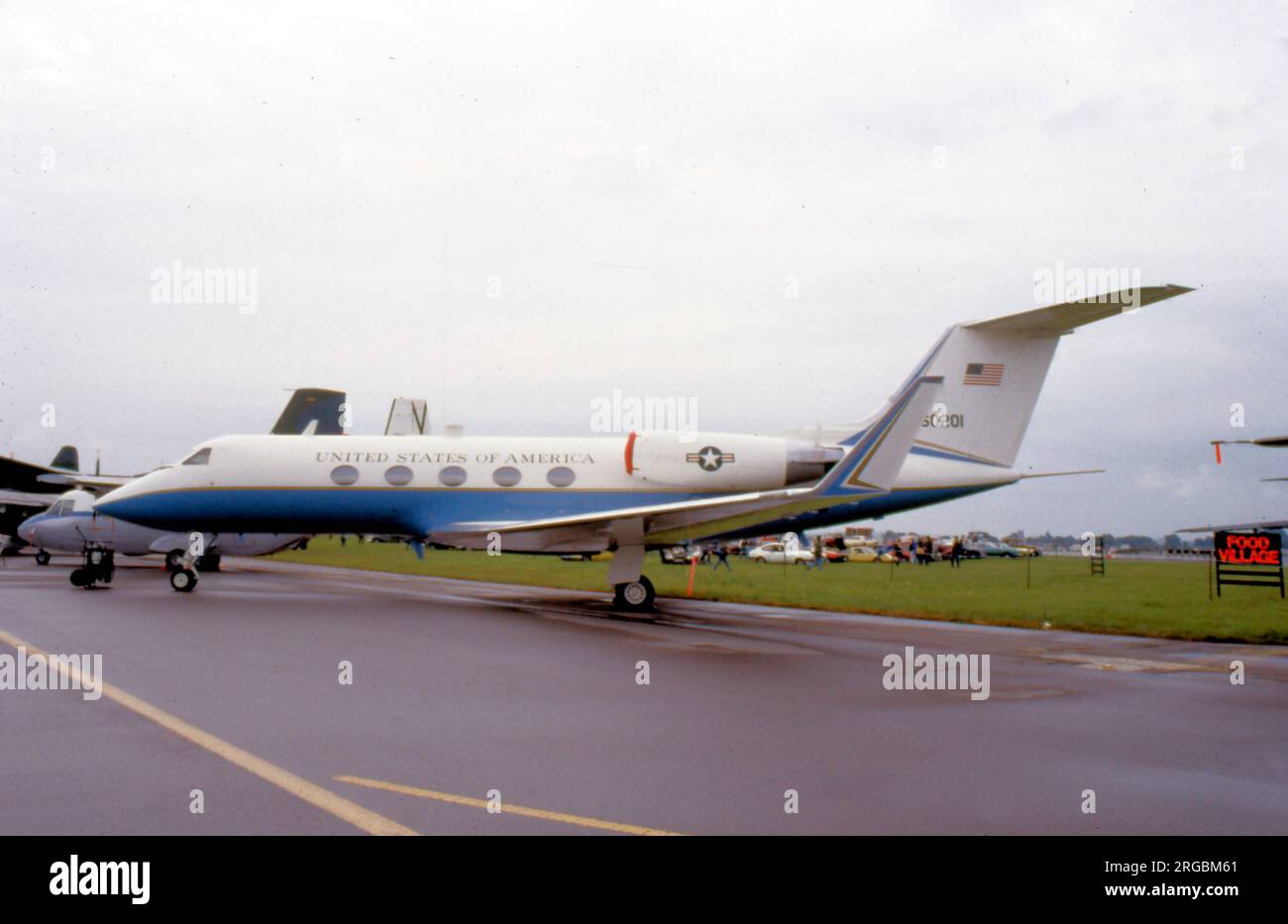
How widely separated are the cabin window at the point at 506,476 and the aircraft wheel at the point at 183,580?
22.0 ft

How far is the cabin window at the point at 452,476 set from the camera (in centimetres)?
2016

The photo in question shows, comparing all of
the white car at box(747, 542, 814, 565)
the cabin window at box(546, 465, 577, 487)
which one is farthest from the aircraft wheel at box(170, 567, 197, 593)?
the white car at box(747, 542, 814, 565)

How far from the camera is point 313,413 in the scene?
59188mm

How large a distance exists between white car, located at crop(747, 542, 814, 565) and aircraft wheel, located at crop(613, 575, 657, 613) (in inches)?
1216

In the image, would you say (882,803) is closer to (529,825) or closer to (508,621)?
(529,825)

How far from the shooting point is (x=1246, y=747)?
24.2ft

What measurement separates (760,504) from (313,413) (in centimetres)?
4803

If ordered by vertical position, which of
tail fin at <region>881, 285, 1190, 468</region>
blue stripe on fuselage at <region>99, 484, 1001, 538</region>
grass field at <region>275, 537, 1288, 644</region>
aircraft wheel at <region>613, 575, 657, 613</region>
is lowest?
grass field at <region>275, 537, 1288, 644</region>

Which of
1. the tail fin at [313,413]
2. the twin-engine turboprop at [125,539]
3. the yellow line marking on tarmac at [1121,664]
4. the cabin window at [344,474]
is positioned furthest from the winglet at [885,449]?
the tail fin at [313,413]

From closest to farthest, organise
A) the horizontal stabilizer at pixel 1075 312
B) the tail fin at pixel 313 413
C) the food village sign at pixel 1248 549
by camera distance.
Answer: the horizontal stabilizer at pixel 1075 312 < the food village sign at pixel 1248 549 < the tail fin at pixel 313 413

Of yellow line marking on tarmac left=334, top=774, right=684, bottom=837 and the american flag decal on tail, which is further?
the american flag decal on tail

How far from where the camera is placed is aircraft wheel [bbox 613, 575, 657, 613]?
19.4 m

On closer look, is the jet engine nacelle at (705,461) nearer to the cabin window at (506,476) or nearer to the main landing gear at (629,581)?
the main landing gear at (629,581)

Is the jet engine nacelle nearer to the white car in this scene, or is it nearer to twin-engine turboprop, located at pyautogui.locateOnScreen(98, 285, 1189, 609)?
twin-engine turboprop, located at pyautogui.locateOnScreen(98, 285, 1189, 609)
